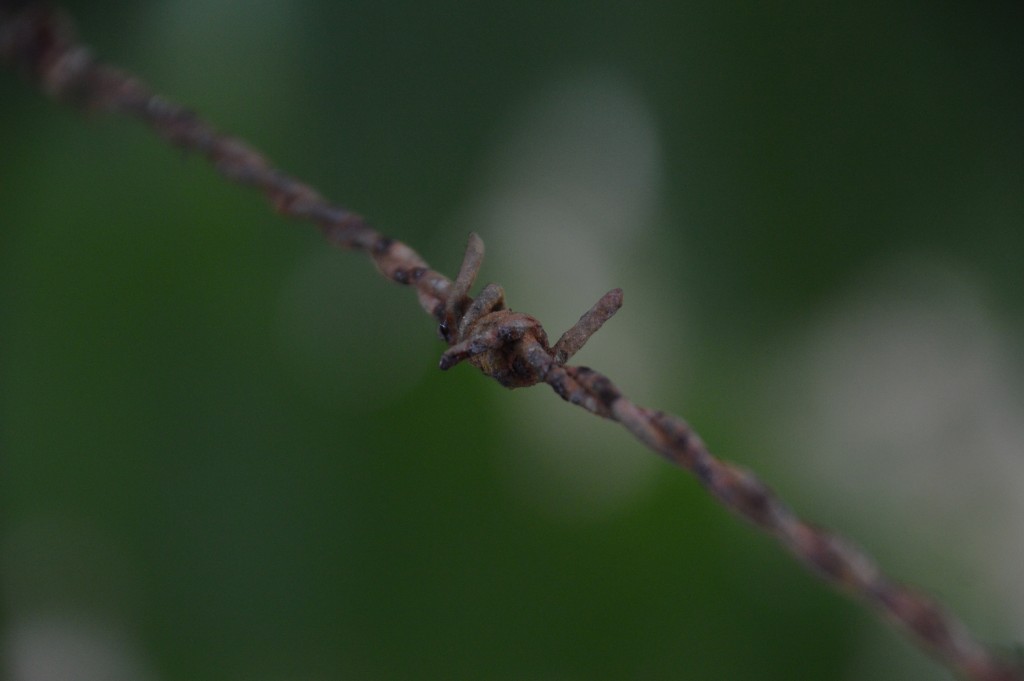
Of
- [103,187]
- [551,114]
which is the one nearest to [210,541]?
[103,187]

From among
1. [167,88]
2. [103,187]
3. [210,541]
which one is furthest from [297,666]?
[167,88]

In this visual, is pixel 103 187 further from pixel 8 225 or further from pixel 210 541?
pixel 210 541

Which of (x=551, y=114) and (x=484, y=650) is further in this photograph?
(x=551, y=114)

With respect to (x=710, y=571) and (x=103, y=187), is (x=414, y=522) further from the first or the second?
(x=103, y=187)

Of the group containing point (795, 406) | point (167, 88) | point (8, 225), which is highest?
point (795, 406)

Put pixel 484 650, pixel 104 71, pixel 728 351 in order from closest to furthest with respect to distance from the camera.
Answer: pixel 104 71
pixel 484 650
pixel 728 351

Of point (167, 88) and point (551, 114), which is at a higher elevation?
point (551, 114)

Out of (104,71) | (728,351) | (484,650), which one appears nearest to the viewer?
(104,71)
